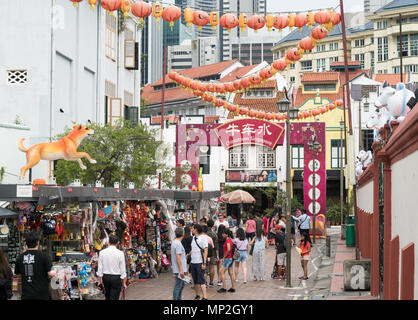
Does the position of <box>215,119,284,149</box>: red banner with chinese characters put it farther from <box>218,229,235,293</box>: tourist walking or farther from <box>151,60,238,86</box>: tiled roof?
<box>151,60,238,86</box>: tiled roof

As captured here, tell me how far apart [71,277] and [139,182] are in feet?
40.0

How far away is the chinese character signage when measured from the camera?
51.4 metres

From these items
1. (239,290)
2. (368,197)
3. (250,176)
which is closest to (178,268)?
(239,290)

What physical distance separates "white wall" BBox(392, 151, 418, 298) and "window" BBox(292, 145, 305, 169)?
131ft

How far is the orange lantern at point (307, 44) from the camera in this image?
71.1 feet

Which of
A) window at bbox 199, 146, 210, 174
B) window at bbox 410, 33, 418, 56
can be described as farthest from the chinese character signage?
window at bbox 410, 33, 418, 56

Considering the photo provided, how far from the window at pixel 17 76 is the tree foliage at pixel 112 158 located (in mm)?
2560

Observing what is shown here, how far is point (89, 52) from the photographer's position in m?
29.6

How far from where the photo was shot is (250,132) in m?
49.9

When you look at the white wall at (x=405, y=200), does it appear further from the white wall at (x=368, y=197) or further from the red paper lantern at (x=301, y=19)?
the white wall at (x=368, y=197)

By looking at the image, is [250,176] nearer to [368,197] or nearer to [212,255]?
[368,197]

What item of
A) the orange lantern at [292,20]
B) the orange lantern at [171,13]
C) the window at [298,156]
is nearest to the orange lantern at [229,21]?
the orange lantern at [171,13]
